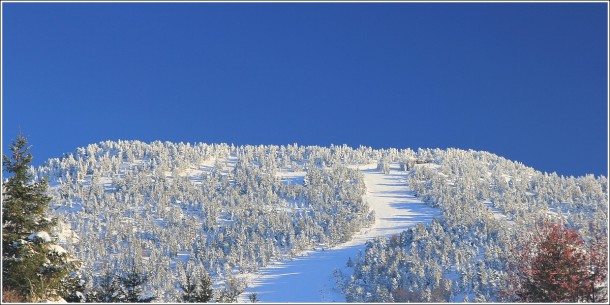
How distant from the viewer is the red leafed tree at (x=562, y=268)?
82.7ft

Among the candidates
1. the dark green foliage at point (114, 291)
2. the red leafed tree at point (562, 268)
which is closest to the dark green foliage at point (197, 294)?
the dark green foliage at point (114, 291)

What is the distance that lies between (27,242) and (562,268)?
2281cm

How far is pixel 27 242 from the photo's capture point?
87.2 ft

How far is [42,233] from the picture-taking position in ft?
88.4

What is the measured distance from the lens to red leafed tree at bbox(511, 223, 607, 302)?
25219mm

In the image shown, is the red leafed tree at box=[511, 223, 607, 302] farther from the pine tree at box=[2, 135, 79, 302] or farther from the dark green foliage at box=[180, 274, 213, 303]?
the pine tree at box=[2, 135, 79, 302]

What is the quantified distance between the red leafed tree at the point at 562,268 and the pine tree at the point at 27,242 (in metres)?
20.0

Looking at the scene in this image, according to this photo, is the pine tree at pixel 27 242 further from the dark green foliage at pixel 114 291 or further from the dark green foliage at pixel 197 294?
the dark green foliage at pixel 197 294

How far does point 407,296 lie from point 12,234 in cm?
18000

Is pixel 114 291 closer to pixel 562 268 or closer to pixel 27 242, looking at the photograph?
pixel 27 242

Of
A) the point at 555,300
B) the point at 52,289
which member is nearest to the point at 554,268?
the point at 555,300

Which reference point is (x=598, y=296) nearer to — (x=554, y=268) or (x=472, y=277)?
(x=554, y=268)

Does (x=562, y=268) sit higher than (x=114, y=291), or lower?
higher

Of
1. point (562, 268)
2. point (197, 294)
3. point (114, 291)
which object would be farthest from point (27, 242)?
point (562, 268)
